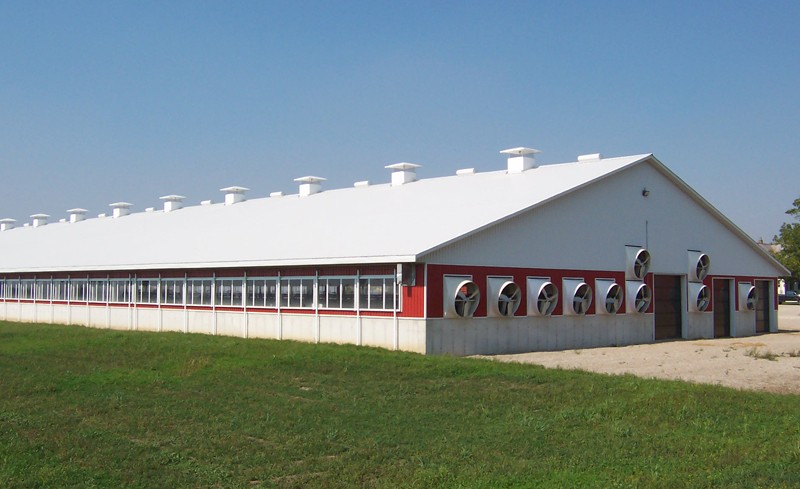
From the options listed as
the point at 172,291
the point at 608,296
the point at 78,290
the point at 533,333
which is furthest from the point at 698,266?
the point at 78,290

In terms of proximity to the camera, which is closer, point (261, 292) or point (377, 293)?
point (377, 293)

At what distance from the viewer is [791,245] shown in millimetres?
84562

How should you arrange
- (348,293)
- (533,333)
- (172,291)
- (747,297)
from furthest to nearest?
(747,297), (172,291), (533,333), (348,293)

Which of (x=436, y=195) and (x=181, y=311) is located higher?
(x=436, y=195)

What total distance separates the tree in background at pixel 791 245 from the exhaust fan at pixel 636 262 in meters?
55.6

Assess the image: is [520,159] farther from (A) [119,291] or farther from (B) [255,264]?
(A) [119,291]

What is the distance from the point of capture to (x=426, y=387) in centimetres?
1881

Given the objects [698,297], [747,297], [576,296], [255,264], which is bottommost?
[747,297]

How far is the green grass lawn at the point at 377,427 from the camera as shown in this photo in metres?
11.2

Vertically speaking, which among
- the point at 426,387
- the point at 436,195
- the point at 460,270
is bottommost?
the point at 426,387

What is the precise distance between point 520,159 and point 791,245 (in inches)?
2272

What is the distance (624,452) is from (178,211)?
43676 mm

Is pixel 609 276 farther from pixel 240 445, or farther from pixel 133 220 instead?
pixel 133 220

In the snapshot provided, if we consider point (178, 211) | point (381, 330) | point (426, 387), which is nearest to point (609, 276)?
point (381, 330)
